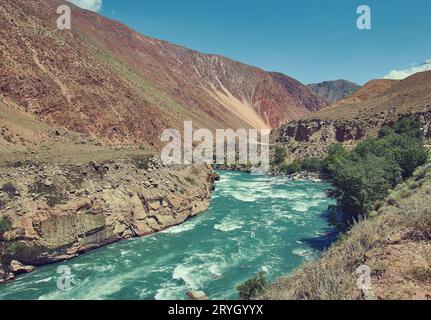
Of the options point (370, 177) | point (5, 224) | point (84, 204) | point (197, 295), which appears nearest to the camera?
point (197, 295)

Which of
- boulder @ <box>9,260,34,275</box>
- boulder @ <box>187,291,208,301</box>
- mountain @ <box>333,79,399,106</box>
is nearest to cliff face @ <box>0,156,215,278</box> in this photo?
boulder @ <box>9,260,34,275</box>

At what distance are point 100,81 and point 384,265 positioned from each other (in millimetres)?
69859

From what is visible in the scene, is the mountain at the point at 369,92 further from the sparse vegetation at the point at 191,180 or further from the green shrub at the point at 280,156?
the sparse vegetation at the point at 191,180

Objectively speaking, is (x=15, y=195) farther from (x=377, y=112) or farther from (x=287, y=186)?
(x=377, y=112)

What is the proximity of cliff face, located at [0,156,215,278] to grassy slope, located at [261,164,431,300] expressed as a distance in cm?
1859

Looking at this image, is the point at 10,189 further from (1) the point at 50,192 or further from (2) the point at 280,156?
(2) the point at 280,156

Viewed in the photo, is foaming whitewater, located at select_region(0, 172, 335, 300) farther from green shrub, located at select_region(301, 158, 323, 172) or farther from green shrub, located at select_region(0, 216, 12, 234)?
green shrub, located at select_region(301, 158, 323, 172)

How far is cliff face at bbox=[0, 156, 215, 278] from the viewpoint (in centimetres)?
2442

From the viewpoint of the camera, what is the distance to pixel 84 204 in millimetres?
27578

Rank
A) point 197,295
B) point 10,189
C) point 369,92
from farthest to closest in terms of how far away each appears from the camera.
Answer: point 369,92
point 10,189
point 197,295

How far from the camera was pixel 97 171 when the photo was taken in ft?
103

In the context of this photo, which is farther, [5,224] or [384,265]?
[5,224]

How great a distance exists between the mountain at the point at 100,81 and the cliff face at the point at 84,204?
92.8 ft

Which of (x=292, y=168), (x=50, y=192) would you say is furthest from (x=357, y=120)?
(x=50, y=192)
